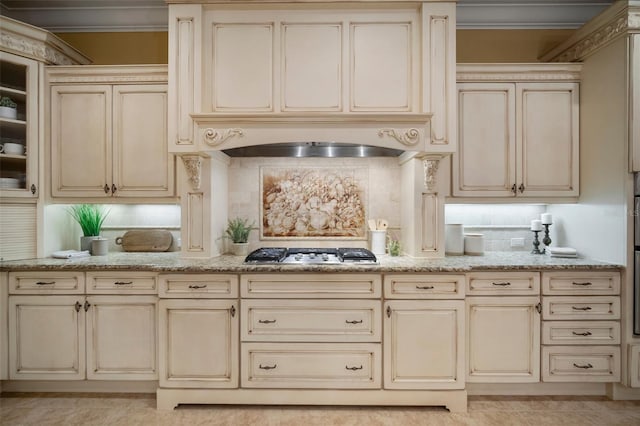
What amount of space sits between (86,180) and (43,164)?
329mm

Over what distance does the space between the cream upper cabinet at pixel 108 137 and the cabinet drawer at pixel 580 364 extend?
3.04 m

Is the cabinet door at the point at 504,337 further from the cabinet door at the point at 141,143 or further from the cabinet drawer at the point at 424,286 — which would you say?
the cabinet door at the point at 141,143

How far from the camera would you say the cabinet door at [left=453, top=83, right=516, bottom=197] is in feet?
9.15

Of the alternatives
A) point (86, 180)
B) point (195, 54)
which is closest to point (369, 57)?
point (195, 54)

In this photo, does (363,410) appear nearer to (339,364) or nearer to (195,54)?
(339,364)

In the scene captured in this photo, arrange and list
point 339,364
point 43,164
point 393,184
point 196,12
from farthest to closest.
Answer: point 393,184 → point 43,164 → point 196,12 → point 339,364

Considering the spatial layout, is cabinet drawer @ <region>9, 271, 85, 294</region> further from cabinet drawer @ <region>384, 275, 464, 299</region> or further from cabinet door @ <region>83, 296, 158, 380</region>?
cabinet drawer @ <region>384, 275, 464, 299</region>

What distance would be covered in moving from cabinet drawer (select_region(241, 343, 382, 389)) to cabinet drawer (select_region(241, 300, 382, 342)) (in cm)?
5

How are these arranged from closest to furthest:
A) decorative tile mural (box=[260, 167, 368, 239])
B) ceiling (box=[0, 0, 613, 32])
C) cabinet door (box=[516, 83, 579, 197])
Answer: cabinet door (box=[516, 83, 579, 197])
decorative tile mural (box=[260, 167, 368, 239])
ceiling (box=[0, 0, 613, 32])

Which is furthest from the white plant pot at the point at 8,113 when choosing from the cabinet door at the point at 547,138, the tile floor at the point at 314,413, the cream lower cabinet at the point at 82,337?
the cabinet door at the point at 547,138

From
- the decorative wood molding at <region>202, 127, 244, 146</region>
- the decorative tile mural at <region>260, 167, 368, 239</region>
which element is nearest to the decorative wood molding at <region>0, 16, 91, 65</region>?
the decorative wood molding at <region>202, 127, 244, 146</region>

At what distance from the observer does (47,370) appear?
2500 mm

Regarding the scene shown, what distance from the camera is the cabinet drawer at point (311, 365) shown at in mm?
2332

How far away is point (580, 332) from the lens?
8.05ft
